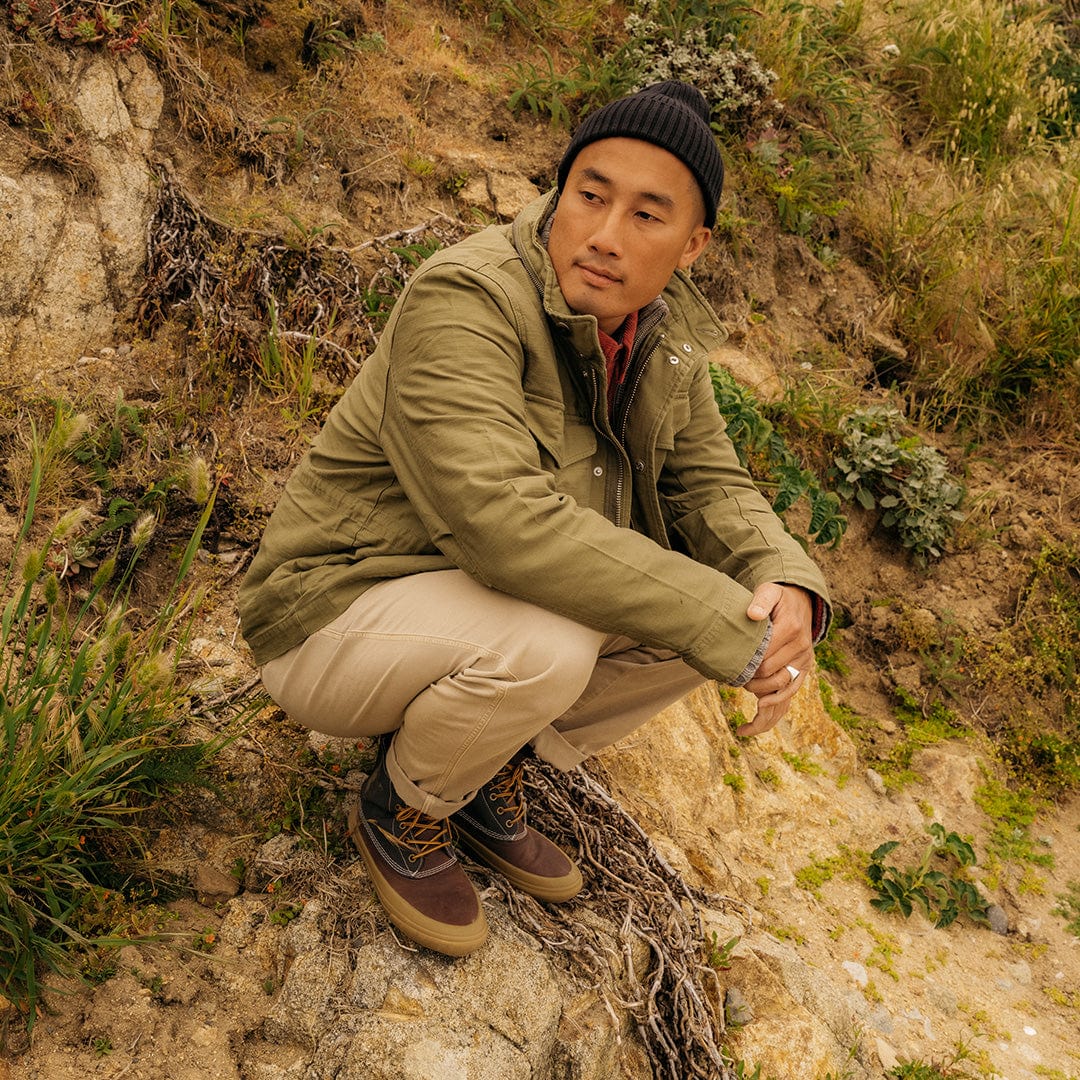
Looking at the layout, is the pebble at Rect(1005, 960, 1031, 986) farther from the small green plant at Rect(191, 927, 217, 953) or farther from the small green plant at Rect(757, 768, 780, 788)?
the small green plant at Rect(191, 927, 217, 953)

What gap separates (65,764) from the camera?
235 cm

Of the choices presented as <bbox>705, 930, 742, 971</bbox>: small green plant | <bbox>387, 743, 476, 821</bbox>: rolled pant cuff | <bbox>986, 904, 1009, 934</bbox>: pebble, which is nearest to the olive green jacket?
<bbox>387, 743, 476, 821</bbox>: rolled pant cuff

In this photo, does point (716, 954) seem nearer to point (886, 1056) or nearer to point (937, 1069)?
point (886, 1056)

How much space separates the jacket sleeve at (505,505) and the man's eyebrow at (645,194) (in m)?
0.44

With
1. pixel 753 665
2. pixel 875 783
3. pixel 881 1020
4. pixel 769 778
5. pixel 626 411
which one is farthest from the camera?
pixel 875 783

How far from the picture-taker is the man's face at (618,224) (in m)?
2.48

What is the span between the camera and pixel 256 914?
258 centimetres

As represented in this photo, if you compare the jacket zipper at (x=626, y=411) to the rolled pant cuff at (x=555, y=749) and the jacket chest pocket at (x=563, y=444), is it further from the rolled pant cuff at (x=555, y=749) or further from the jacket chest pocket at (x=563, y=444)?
the rolled pant cuff at (x=555, y=749)

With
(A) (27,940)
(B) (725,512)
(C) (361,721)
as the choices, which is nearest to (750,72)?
(B) (725,512)

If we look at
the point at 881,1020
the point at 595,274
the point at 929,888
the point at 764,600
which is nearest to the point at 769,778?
the point at 929,888

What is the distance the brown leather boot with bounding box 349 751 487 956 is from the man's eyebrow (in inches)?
62.3

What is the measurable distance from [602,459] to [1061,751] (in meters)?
3.05

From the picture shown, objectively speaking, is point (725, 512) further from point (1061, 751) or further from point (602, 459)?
point (1061, 751)

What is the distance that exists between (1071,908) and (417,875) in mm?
2840
